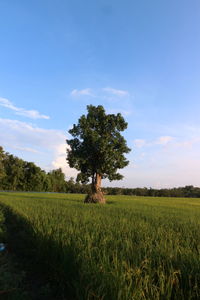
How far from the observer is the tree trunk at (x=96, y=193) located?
22188 mm

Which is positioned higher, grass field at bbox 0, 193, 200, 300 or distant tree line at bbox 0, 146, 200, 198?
distant tree line at bbox 0, 146, 200, 198

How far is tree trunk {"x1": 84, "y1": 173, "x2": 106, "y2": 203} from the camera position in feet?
72.8

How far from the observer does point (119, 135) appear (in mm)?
24297

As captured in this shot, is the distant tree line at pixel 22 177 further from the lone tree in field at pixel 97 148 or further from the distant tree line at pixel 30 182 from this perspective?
the lone tree in field at pixel 97 148

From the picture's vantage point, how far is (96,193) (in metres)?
22.8

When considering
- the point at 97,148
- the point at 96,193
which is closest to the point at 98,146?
the point at 97,148

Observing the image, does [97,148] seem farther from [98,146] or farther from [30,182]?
[30,182]

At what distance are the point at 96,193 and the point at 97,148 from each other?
4.24m

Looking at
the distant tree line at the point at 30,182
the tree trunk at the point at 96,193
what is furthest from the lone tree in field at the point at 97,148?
the distant tree line at the point at 30,182

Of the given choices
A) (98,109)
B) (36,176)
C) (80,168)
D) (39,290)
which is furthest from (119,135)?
(36,176)

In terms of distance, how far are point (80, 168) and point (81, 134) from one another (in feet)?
11.1

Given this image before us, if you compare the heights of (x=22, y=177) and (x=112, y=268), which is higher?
(x=22, y=177)

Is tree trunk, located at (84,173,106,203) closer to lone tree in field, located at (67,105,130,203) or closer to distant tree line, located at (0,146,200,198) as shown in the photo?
lone tree in field, located at (67,105,130,203)

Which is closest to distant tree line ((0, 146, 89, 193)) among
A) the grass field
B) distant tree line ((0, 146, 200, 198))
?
distant tree line ((0, 146, 200, 198))
